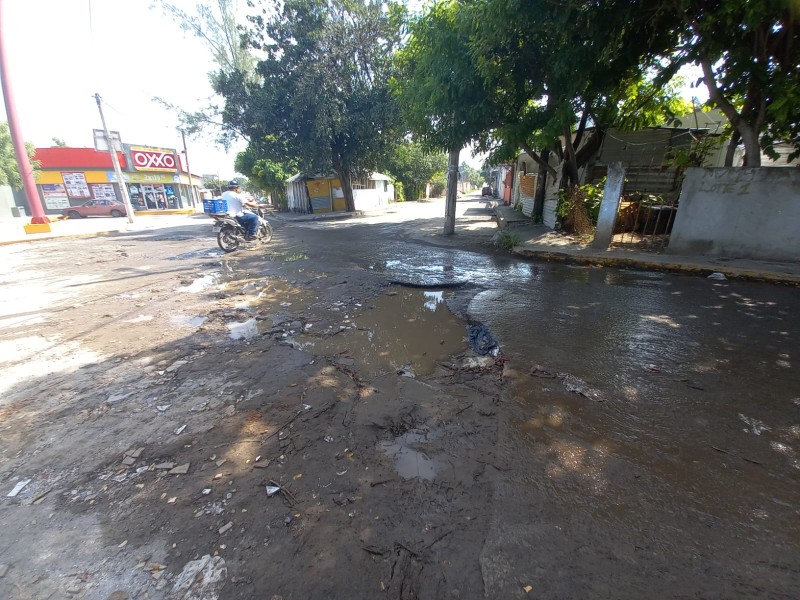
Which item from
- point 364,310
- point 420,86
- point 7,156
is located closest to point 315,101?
point 420,86

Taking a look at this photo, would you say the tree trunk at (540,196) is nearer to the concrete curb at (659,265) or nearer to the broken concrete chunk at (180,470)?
the concrete curb at (659,265)

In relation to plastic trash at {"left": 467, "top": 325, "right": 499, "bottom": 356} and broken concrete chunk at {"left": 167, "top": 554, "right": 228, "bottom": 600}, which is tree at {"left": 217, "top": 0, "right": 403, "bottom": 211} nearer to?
plastic trash at {"left": 467, "top": 325, "right": 499, "bottom": 356}

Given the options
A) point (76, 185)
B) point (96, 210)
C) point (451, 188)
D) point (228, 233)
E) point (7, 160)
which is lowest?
point (228, 233)

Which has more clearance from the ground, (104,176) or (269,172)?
(269,172)

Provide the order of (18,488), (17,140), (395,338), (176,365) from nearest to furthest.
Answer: (18,488), (176,365), (395,338), (17,140)

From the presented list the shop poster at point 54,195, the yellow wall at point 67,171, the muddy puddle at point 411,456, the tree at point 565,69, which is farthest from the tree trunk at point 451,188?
the shop poster at point 54,195

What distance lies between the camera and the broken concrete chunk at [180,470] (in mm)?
2322

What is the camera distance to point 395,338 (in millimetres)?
4320

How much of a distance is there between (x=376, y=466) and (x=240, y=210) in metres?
10.0

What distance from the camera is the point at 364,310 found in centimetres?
530

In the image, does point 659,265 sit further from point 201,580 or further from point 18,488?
point 18,488

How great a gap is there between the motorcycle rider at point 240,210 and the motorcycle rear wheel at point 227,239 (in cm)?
48

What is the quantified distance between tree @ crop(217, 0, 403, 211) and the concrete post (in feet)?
40.4

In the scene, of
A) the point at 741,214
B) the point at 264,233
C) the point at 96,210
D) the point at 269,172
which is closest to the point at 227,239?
the point at 264,233
